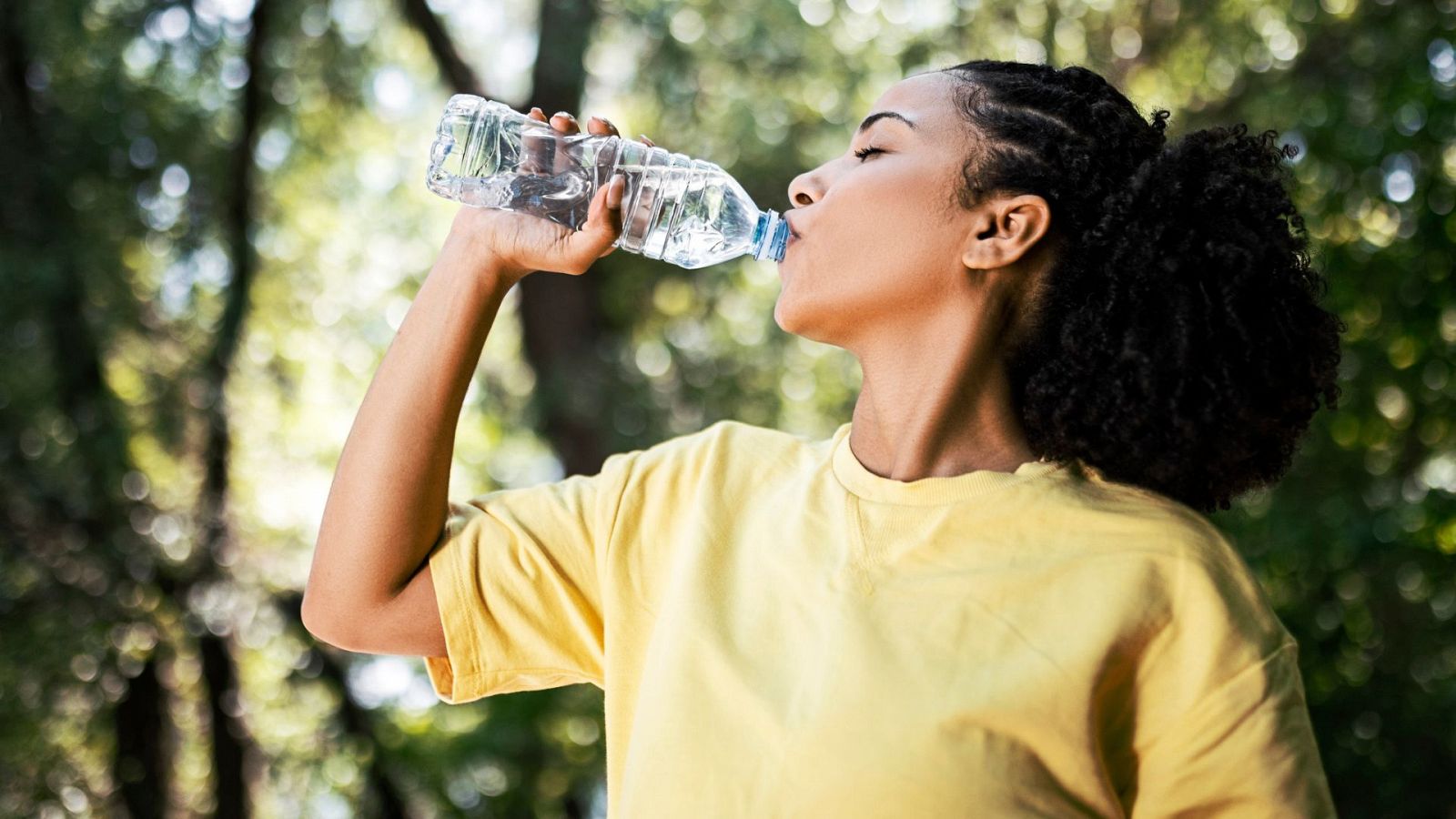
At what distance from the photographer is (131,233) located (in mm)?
5309

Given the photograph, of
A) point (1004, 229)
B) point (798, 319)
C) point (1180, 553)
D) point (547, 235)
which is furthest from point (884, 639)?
point (547, 235)

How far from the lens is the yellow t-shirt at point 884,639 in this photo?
122cm

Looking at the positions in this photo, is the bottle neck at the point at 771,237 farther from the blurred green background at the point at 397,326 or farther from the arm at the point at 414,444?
the blurred green background at the point at 397,326

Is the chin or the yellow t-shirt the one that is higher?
the chin

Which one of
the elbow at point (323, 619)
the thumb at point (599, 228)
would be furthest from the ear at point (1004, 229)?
the elbow at point (323, 619)

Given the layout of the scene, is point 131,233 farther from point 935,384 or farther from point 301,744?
point 935,384

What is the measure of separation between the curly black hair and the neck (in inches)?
1.3

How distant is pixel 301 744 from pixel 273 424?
1.47m

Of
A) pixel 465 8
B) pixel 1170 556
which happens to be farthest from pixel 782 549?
pixel 465 8

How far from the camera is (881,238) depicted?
150 cm

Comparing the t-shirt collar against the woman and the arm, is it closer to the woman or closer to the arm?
the woman

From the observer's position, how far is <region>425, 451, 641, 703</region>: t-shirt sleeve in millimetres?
1517

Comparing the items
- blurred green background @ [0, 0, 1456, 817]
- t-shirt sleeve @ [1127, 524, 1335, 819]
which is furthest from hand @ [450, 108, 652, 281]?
blurred green background @ [0, 0, 1456, 817]

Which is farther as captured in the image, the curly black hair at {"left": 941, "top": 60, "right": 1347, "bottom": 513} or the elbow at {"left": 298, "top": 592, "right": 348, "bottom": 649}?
the elbow at {"left": 298, "top": 592, "right": 348, "bottom": 649}
